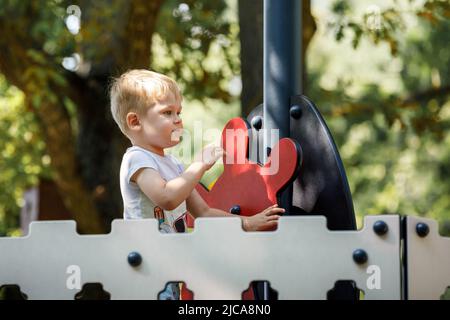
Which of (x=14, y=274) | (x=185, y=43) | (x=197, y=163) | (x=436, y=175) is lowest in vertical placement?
(x=14, y=274)

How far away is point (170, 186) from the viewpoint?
2506 mm

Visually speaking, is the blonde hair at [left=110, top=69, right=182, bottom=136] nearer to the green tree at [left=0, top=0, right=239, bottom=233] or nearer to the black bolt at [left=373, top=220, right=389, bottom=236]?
the black bolt at [left=373, top=220, right=389, bottom=236]

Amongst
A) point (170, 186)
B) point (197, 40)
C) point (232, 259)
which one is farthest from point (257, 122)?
point (197, 40)

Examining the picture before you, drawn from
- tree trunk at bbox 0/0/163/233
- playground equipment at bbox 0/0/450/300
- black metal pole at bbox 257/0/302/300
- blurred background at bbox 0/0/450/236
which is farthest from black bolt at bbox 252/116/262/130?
tree trunk at bbox 0/0/163/233

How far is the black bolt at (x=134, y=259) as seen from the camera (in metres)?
2.17

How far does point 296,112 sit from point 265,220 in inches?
16.3

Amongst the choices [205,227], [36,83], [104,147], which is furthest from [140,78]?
[104,147]

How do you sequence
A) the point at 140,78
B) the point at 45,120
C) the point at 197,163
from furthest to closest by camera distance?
the point at 45,120, the point at 140,78, the point at 197,163

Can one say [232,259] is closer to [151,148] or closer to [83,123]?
[151,148]

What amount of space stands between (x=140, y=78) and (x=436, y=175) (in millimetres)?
15466

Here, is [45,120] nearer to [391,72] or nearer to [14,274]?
[14,274]

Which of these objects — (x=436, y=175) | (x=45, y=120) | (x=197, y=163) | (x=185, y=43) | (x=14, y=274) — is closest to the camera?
(x=14, y=274)

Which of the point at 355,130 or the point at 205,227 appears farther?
the point at 355,130
